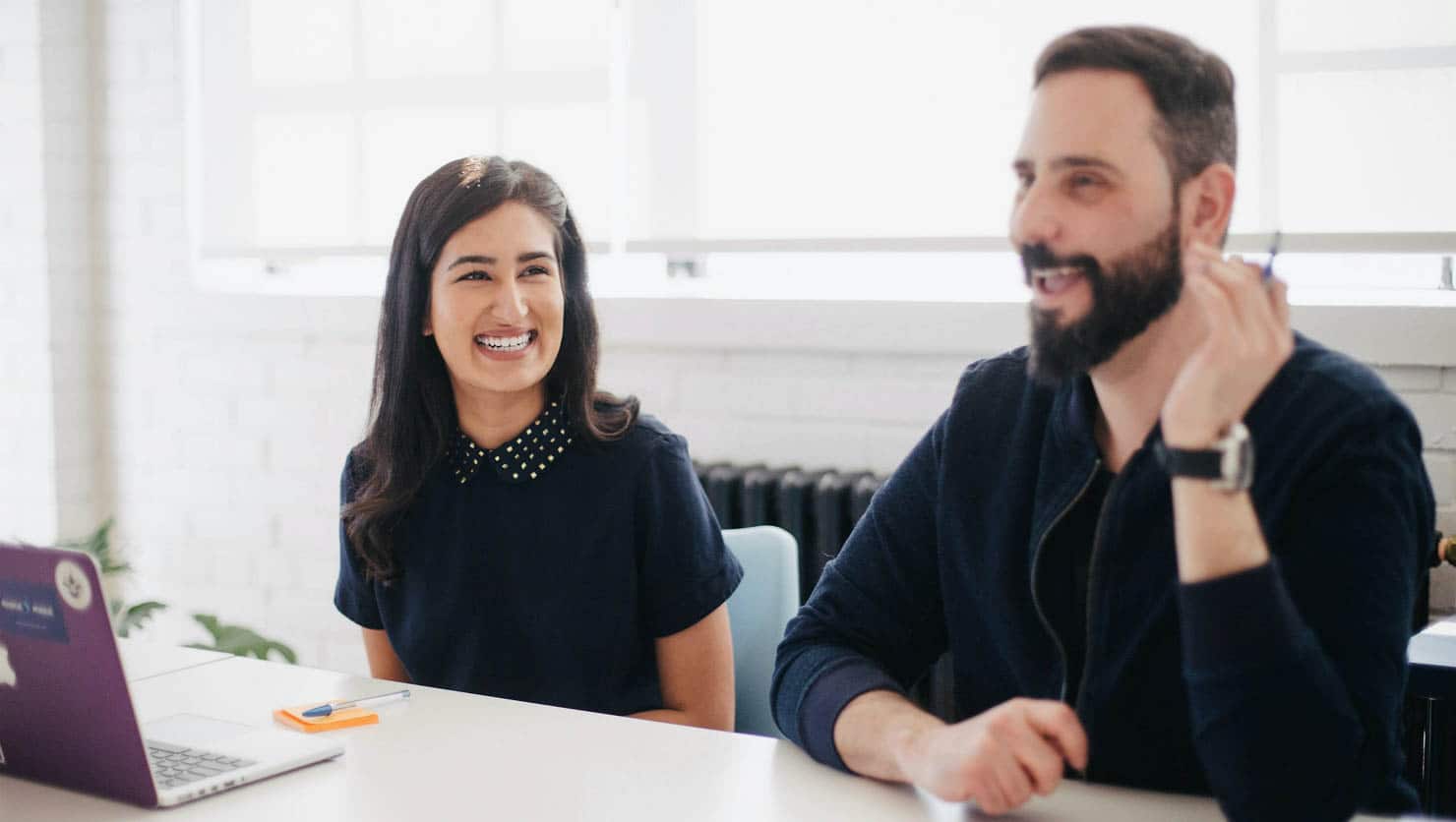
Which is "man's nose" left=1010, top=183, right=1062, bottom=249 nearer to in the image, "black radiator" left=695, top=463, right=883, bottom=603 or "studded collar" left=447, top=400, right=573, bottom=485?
"studded collar" left=447, top=400, right=573, bottom=485

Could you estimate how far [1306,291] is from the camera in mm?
2488

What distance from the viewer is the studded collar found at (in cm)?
199

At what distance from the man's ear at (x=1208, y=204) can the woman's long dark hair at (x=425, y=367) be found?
33.9 inches

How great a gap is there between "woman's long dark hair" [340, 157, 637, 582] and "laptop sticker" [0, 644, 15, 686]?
2.00ft

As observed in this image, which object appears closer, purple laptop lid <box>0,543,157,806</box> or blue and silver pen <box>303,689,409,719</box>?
purple laptop lid <box>0,543,157,806</box>

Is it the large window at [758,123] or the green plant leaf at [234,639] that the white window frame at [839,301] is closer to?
the large window at [758,123]

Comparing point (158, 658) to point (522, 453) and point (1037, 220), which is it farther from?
point (1037, 220)

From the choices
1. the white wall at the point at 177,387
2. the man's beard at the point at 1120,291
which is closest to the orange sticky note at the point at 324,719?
the man's beard at the point at 1120,291

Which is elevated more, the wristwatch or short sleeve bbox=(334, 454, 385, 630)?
the wristwatch

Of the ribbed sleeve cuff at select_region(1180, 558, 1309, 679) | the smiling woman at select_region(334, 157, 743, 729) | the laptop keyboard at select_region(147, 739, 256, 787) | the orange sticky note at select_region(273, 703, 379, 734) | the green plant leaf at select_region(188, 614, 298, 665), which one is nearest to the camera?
the ribbed sleeve cuff at select_region(1180, 558, 1309, 679)

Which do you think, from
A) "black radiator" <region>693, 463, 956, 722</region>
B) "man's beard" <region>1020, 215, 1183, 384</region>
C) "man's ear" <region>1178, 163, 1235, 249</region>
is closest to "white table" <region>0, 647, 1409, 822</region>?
"man's beard" <region>1020, 215, 1183, 384</region>

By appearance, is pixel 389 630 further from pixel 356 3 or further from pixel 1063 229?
pixel 356 3

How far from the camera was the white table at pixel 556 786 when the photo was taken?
4.18ft

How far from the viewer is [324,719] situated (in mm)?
1557
